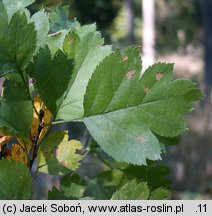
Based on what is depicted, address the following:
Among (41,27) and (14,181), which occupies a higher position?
(41,27)

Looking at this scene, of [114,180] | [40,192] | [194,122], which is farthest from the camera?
[194,122]

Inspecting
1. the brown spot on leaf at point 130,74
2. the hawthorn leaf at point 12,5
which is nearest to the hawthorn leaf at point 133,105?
the brown spot on leaf at point 130,74

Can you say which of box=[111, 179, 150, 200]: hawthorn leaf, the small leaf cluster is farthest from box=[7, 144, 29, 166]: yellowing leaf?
box=[111, 179, 150, 200]: hawthorn leaf

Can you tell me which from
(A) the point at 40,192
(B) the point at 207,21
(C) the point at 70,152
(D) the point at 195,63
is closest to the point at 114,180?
(C) the point at 70,152

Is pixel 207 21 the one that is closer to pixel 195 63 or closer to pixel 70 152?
pixel 195 63

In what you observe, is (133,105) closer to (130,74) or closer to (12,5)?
(130,74)

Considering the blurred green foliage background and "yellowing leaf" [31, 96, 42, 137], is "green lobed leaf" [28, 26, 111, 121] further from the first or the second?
the blurred green foliage background

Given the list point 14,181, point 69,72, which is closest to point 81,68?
point 69,72
